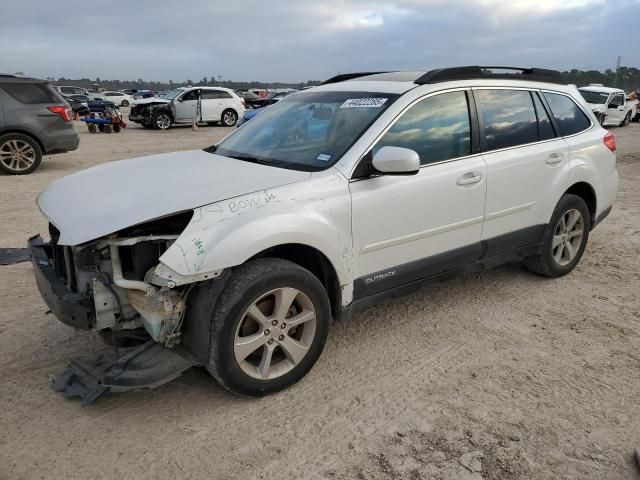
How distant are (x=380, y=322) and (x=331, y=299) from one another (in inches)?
33.1

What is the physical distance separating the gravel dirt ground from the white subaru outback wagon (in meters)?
0.24

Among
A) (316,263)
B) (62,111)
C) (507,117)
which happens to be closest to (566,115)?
(507,117)

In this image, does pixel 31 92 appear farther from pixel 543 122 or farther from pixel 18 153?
pixel 543 122

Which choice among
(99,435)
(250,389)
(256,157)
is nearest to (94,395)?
(99,435)

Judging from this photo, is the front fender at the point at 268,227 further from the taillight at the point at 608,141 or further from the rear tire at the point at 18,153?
the rear tire at the point at 18,153

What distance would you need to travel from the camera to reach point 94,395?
2926 millimetres

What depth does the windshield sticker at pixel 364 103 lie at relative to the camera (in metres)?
3.60

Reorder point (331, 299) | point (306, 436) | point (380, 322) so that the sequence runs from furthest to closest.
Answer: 1. point (380, 322)
2. point (331, 299)
3. point (306, 436)

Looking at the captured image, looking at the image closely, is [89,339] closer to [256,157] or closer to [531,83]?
[256,157]

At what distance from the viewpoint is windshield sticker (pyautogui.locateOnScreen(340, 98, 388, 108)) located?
3.60 m

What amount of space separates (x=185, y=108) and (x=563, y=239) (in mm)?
19610

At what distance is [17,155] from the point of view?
10.1 metres

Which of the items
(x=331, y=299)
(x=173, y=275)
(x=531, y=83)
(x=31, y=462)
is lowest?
(x=31, y=462)

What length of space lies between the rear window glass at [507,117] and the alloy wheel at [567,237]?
86cm
